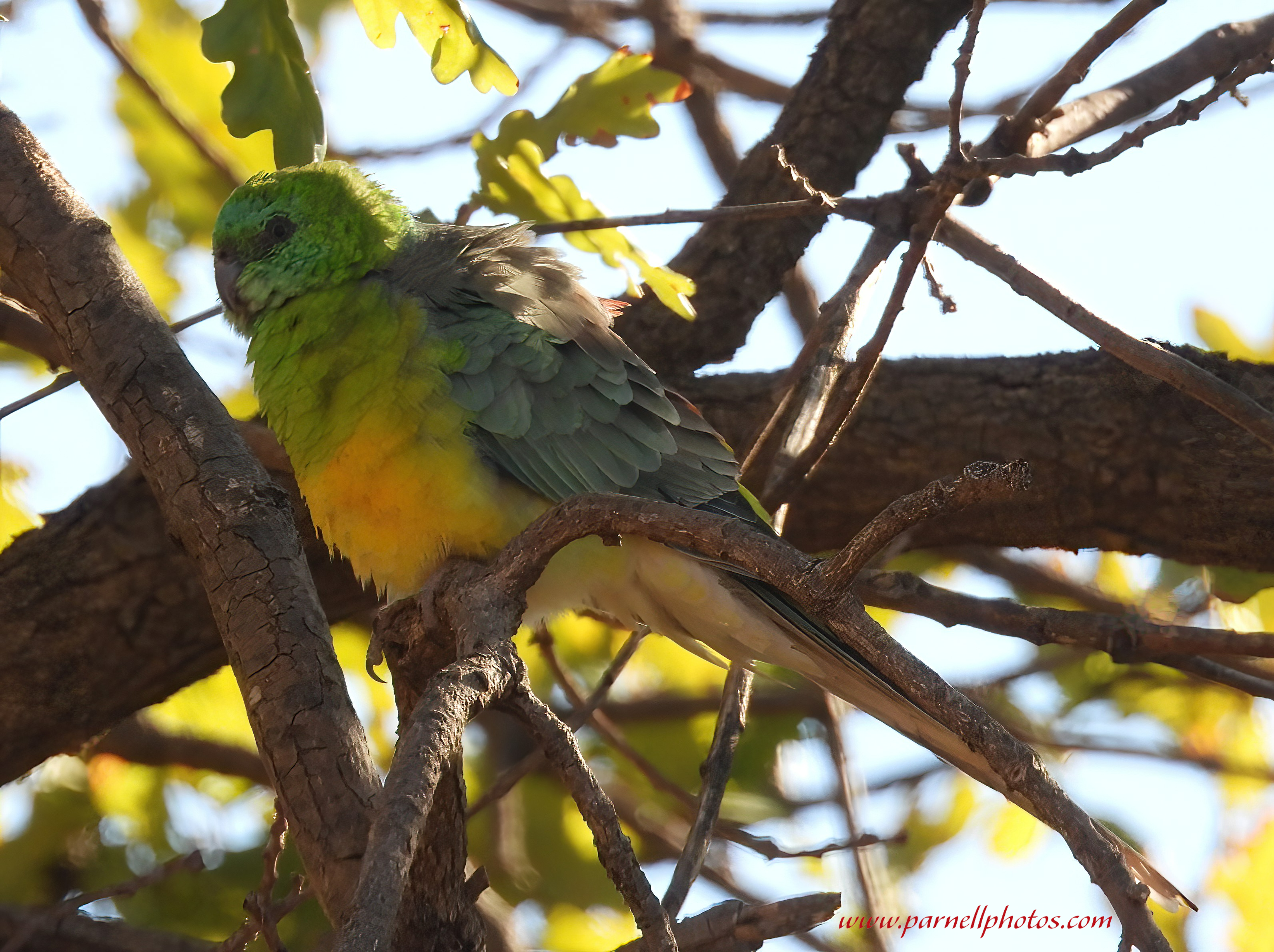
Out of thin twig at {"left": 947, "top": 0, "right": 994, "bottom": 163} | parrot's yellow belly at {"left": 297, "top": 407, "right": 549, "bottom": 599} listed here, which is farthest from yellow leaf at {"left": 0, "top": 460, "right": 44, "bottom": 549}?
thin twig at {"left": 947, "top": 0, "right": 994, "bottom": 163}

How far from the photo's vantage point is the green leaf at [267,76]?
3207mm

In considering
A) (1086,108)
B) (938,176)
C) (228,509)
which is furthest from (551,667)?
(1086,108)

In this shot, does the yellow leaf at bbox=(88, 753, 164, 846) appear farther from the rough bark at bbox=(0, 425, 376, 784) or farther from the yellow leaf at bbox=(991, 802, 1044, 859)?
the yellow leaf at bbox=(991, 802, 1044, 859)

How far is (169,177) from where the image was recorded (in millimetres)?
4945

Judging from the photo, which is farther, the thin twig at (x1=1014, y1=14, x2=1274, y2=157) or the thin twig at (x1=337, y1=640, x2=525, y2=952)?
the thin twig at (x1=1014, y1=14, x2=1274, y2=157)

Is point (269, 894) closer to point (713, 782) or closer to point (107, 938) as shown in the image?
point (713, 782)

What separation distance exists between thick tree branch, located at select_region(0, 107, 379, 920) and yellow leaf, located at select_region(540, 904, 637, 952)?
6.69 feet

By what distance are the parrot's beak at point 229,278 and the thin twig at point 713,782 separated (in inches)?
70.7

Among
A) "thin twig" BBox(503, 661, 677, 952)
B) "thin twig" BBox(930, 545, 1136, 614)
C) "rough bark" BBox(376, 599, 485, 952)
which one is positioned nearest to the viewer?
"thin twig" BBox(503, 661, 677, 952)

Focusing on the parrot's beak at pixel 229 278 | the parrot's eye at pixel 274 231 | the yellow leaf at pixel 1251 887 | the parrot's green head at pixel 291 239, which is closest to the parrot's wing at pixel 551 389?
the parrot's green head at pixel 291 239

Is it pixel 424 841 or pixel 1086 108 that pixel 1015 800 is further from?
pixel 1086 108

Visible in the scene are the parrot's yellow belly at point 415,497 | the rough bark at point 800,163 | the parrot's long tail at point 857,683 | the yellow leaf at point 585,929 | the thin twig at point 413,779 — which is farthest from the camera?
the rough bark at point 800,163

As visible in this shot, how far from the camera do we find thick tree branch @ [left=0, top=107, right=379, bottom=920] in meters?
2.49

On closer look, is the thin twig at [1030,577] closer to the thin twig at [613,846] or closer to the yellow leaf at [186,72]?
the thin twig at [613,846]
